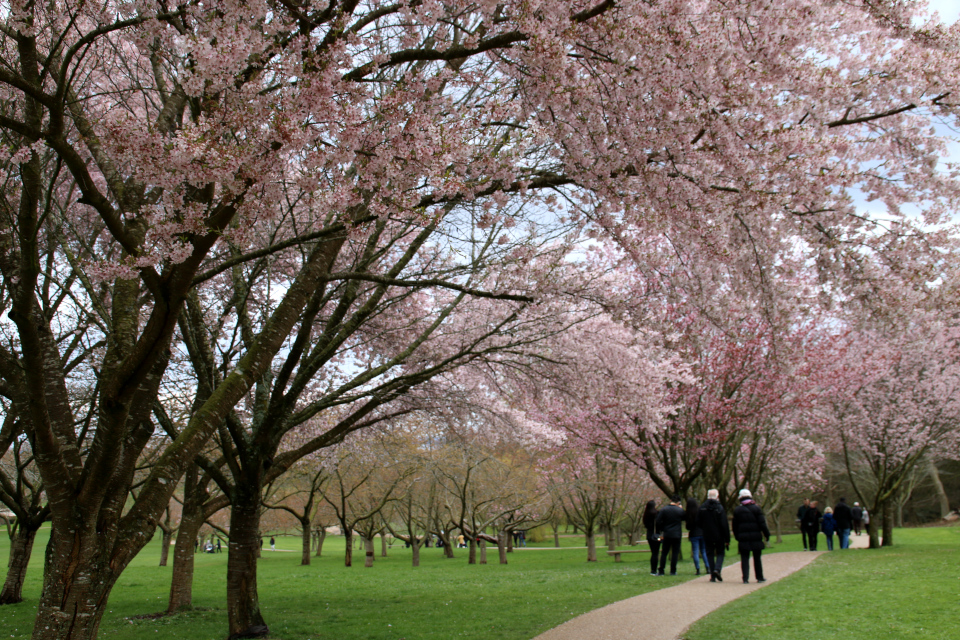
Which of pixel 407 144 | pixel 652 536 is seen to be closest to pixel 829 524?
pixel 652 536

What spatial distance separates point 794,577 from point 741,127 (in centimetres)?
967

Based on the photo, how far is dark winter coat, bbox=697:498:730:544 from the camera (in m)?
10.7

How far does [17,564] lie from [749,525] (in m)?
14.3

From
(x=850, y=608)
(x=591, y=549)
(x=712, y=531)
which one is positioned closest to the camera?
(x=850, y=608)

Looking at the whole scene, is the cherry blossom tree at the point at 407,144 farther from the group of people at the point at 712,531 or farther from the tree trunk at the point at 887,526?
the tree trunk at the point at 887,526

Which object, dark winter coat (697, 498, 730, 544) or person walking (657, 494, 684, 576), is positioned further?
person walking (657, 494, 684, 576)

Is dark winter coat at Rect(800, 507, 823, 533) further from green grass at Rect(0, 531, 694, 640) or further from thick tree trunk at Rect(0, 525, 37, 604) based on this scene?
thick tree trunk at Rect(0, 525, 37, 604)

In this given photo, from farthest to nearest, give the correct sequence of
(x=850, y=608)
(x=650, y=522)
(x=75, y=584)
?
1. (x=650, y=522)
2. (x=850, y=608)
3. (x=75, y=584)

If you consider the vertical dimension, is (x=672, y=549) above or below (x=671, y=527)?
below

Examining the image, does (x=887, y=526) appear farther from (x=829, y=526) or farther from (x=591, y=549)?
(x=591, y=549)

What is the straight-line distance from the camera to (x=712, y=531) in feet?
35.5

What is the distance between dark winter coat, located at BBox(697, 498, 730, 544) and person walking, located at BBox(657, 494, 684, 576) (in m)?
0.73

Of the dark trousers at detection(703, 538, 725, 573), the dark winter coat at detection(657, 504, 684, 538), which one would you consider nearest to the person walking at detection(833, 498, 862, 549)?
the dark winter coat at detection(657, 504, 684, 538)

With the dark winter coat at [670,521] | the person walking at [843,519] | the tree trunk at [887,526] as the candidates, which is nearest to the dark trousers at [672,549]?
the dark winter coat at [670,521]
